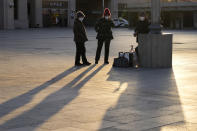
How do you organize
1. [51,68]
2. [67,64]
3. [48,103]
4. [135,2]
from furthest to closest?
[135,2]
[67,64]
[51,68]
[48,103]

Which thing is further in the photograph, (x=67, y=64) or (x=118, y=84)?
(x=67, y=64)

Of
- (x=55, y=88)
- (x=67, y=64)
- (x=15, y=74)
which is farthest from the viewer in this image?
(x=67, y=64)

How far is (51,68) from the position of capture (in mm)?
15758

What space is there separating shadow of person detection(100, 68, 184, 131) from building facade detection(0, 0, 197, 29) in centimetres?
5451

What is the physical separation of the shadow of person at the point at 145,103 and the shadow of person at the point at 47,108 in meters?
0.87

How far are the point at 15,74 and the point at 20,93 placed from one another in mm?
3490

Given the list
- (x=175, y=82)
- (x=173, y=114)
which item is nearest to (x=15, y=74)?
(x=175, y=82)

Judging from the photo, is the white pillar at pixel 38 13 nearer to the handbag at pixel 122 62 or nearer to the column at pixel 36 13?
the column at pixel 36 13

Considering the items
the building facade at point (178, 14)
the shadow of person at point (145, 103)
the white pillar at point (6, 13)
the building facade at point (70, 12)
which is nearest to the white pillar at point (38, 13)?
the building facade at point (70, 12)

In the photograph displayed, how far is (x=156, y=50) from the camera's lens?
16.0m

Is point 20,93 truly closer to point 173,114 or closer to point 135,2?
point 173,114

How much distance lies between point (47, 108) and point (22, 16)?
209 ft

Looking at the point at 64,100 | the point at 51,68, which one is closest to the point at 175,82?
the point at 64,100

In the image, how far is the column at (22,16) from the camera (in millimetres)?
70875
